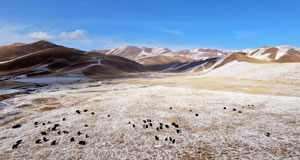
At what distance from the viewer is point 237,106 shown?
26250 millimetres

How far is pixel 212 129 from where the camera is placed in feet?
56.2

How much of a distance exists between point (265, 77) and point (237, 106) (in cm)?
5787

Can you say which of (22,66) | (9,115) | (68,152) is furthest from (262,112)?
(22,66)

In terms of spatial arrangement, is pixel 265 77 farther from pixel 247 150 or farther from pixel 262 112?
pixel 247 150

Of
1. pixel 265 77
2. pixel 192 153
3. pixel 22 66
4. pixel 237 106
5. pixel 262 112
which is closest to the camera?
pixel 192 153

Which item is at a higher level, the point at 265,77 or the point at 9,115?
the point at 265,77

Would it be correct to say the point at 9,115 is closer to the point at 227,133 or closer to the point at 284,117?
the point at 227,133

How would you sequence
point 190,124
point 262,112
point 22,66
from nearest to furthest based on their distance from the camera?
point 190,124 → point 262,112 → point 22,66

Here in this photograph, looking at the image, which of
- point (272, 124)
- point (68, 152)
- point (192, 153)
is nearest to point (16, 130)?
point (68, 152)

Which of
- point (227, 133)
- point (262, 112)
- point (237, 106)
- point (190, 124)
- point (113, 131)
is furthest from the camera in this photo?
point (237, 106)

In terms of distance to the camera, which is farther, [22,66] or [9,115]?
[22,66]

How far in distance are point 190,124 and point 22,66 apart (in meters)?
203

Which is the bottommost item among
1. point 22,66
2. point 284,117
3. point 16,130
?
point 16,130

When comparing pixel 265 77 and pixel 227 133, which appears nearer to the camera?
pixel 227 133
